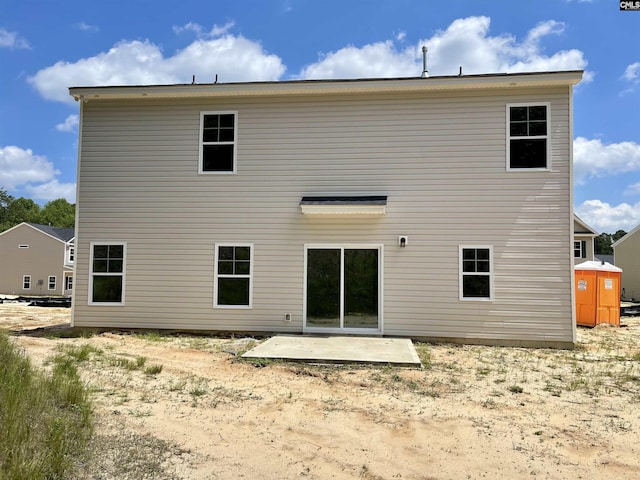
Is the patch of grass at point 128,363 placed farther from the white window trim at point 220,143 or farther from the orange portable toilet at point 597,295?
the orange portable toilet at point 597,295

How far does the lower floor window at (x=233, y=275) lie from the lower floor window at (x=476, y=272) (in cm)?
483

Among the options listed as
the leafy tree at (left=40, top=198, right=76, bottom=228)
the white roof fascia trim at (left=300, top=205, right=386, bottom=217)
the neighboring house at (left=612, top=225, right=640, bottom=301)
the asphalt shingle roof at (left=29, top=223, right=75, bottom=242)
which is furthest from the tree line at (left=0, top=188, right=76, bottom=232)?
the white roof fascia trim at (left=300, top=205, right=386, bottom=217)

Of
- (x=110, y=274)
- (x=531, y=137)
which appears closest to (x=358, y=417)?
(x=531, y=137)

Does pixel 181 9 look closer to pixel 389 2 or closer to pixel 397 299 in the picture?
pixel 389 2

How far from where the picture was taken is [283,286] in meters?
10.9

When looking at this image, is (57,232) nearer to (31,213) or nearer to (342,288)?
(342,288)

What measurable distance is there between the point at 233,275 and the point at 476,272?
5.54 metres

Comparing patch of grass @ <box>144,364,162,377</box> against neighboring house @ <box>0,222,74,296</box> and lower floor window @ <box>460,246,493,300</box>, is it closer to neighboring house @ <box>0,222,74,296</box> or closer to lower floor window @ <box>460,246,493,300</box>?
lower floor window @ <box>460,246,493,300</box>

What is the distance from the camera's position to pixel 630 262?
31.1 meters

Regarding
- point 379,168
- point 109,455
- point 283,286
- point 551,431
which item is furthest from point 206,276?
point 551,431

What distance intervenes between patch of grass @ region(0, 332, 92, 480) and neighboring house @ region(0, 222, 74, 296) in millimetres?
34329

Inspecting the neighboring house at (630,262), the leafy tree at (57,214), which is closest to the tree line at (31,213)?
the leafy tree at (57,214)

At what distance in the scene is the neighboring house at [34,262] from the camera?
36.4m

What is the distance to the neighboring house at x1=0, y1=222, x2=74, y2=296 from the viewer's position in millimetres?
36406
